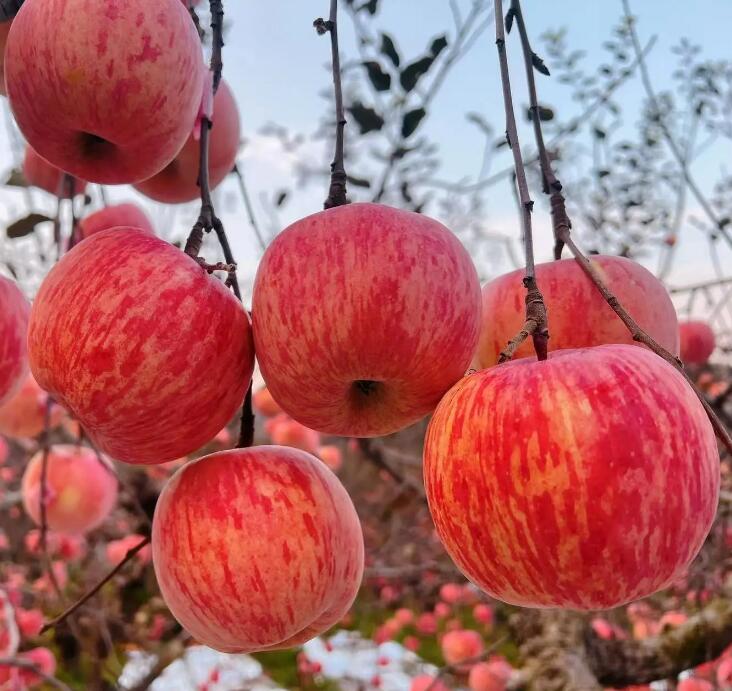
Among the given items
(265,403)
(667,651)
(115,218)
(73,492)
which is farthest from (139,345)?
(265,403)

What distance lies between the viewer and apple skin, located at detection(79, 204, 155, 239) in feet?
3.53

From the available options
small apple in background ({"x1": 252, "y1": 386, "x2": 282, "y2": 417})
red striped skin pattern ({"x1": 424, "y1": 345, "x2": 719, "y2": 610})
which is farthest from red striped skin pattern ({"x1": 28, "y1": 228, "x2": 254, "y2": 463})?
small apple in background ({"x1": 252, "y1": 386, "x2": 282, "y2": 417})

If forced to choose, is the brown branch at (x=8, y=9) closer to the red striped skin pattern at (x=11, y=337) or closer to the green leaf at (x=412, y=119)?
the red striped skin pattern at (x=11, y=337)

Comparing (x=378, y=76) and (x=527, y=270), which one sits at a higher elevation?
(x=378, y=76)

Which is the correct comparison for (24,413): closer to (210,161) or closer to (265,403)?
(265,403)

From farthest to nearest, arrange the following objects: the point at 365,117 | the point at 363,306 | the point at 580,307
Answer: the point at 365,117, the point at 580,307, the point at 363,306

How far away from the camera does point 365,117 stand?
3.47 feet

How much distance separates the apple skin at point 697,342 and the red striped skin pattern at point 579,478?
1.94m

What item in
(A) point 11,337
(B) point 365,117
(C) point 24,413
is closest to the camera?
(A) point 11,337

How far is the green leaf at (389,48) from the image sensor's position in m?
1.07

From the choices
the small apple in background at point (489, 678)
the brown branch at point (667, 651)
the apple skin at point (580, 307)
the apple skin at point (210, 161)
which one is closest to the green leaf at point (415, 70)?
the apple skin at point (210, 161)

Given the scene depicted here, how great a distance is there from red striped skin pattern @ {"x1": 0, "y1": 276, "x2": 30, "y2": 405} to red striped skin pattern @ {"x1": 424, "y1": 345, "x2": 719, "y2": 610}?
0.61 metres

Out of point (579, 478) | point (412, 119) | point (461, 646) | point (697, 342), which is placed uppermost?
point (412, 119)

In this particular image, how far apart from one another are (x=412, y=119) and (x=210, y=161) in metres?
0.31
